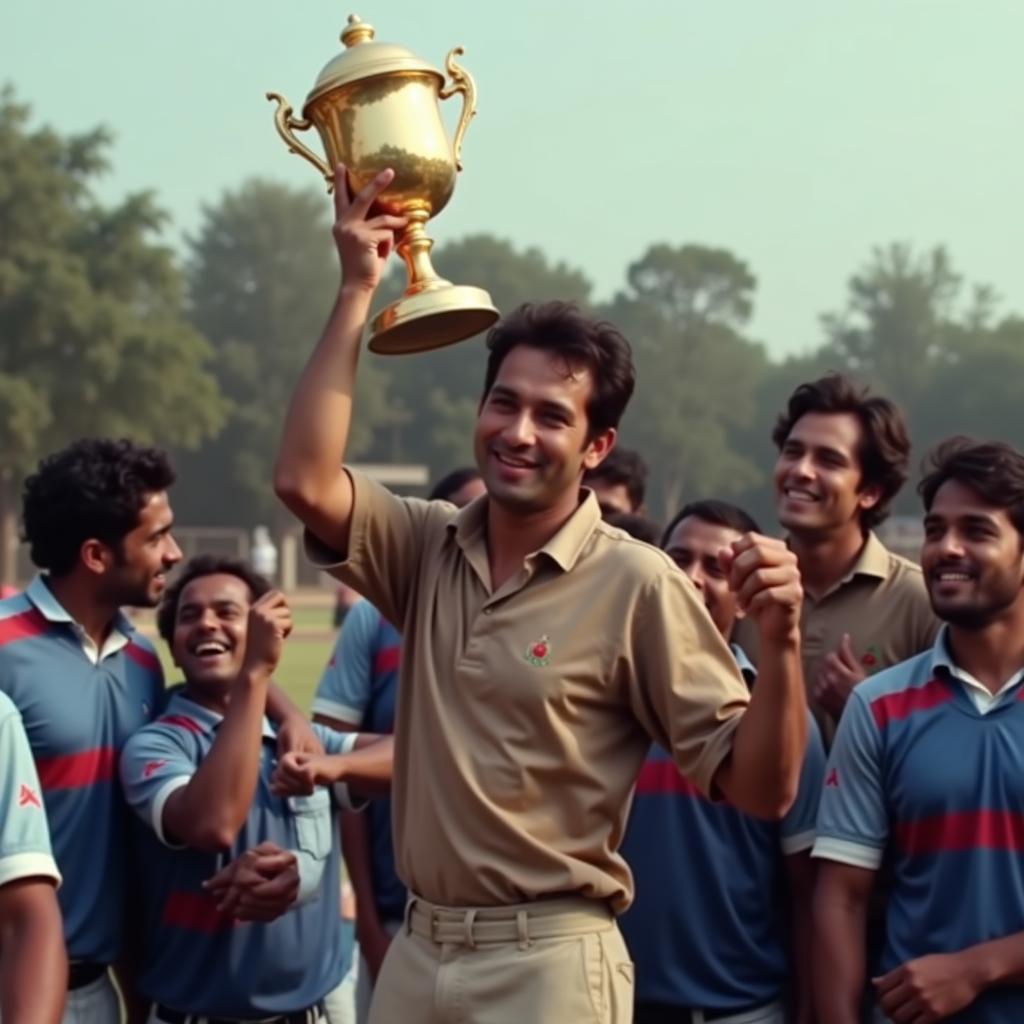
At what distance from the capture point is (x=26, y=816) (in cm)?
345

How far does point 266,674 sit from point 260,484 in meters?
→ 72.9

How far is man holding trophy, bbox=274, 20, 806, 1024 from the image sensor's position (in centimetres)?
383

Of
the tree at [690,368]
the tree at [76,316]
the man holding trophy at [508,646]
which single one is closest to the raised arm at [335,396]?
the man holding trophy at [508,646]

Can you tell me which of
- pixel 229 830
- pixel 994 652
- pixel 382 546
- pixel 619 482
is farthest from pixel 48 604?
pixel 994 652

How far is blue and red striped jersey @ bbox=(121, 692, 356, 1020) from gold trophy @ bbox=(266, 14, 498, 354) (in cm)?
148

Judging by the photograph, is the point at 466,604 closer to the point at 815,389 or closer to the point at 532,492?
the point at 532,492

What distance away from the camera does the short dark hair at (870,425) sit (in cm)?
549

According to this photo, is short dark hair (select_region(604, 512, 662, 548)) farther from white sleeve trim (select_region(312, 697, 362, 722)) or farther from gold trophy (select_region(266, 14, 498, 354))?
gold trophy (select_region(266, 14, 498, 354))

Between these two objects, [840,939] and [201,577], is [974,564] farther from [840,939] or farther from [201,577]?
[201,577]

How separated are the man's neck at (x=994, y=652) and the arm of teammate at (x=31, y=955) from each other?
7.60 feet

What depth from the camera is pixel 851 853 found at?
4.59 m

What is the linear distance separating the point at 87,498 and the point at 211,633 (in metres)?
0.51

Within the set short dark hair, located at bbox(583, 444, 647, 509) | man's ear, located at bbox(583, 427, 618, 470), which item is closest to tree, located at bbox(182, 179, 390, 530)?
short dark hair, located at bbox(583, 444, 647, 509)

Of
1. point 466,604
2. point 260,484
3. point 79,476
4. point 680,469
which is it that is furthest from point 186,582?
point 680,469
